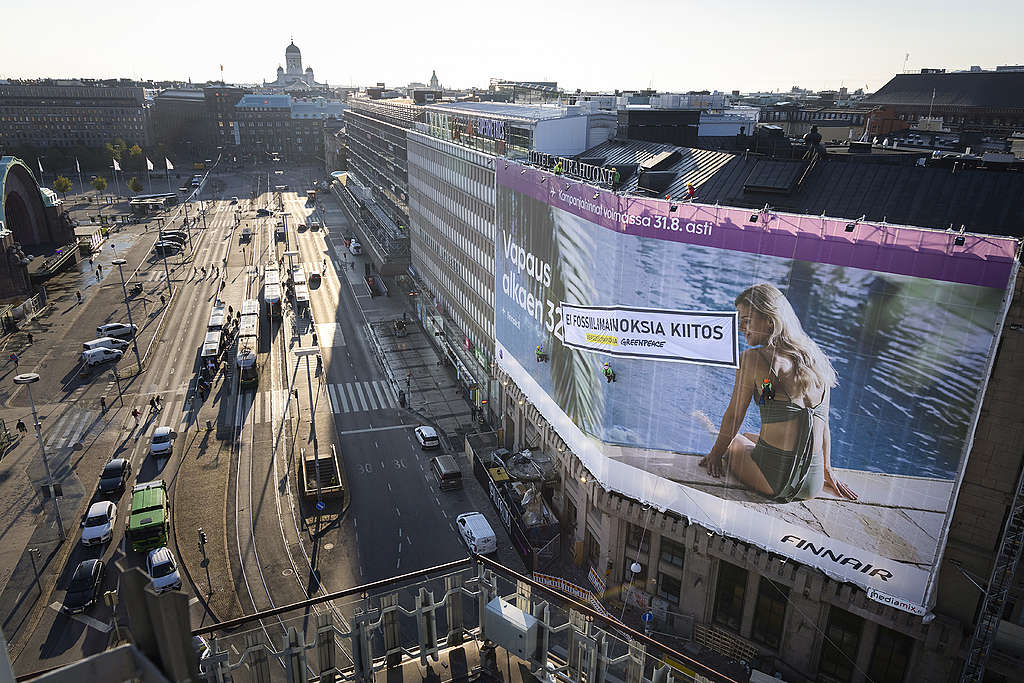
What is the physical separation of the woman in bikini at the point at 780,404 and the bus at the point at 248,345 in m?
51.6

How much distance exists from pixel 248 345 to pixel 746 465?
5879cm

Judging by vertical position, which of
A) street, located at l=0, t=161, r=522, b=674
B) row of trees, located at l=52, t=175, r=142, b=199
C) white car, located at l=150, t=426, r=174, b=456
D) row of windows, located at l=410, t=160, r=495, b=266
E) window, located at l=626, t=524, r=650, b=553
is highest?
row of windows, located at l=410, t=160, r=495, b=266

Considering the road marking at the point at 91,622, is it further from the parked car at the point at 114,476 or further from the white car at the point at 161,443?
the white car at the point at 161,443

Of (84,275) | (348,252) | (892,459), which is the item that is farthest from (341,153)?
(892,459)

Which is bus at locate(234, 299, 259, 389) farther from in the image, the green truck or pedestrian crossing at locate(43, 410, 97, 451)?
the green truck

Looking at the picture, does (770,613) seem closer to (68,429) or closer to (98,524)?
(98,524)

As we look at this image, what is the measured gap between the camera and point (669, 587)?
136 feet

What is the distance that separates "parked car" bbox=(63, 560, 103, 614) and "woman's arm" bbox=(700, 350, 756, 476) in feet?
122

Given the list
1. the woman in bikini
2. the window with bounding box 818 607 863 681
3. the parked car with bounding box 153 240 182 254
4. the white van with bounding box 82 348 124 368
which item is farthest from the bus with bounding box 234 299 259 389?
the window with bounding box 818 607 863 681

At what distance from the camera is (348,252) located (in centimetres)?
12550

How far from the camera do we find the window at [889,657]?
3384cm

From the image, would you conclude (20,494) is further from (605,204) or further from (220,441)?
(605,204)

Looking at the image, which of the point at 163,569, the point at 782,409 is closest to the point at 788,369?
the point at 782,409

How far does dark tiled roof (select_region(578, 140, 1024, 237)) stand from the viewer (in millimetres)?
36781
